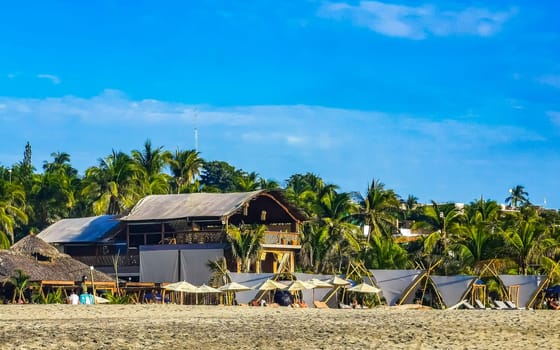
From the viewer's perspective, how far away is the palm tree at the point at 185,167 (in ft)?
220

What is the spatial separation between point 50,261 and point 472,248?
1986 cm

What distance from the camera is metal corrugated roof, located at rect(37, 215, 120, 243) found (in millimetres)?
52625

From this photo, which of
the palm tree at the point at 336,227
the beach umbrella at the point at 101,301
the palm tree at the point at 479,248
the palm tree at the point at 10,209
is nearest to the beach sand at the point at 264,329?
the beach umbrella at the point at 101,301

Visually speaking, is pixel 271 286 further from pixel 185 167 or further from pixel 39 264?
pixel 185 167

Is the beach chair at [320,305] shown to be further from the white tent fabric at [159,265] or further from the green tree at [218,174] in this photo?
→ the green tree at [218,174]

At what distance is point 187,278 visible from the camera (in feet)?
157

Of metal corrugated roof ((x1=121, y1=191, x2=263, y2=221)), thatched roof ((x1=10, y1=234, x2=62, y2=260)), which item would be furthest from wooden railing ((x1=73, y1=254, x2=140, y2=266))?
thatched roof ((x1=10, y1=234, x2=62, y2=260))

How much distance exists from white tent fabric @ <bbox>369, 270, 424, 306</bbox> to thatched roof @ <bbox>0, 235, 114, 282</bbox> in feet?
42.7

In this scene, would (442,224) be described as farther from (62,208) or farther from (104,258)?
(62,208)

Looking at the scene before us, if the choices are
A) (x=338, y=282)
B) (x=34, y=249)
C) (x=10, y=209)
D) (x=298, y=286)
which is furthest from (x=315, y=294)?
(x=10, y=209)

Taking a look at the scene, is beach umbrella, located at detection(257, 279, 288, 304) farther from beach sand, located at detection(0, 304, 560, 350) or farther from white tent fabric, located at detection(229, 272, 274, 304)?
beach sand, located at detection(0, 304, 560, 350)

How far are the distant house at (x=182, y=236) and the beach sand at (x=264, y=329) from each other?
1266 centimetres

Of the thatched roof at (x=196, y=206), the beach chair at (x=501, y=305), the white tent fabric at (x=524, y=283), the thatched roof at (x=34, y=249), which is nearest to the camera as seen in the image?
the beach chair at (x=501, y=305)

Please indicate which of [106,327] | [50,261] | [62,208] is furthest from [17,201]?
[106,327]
